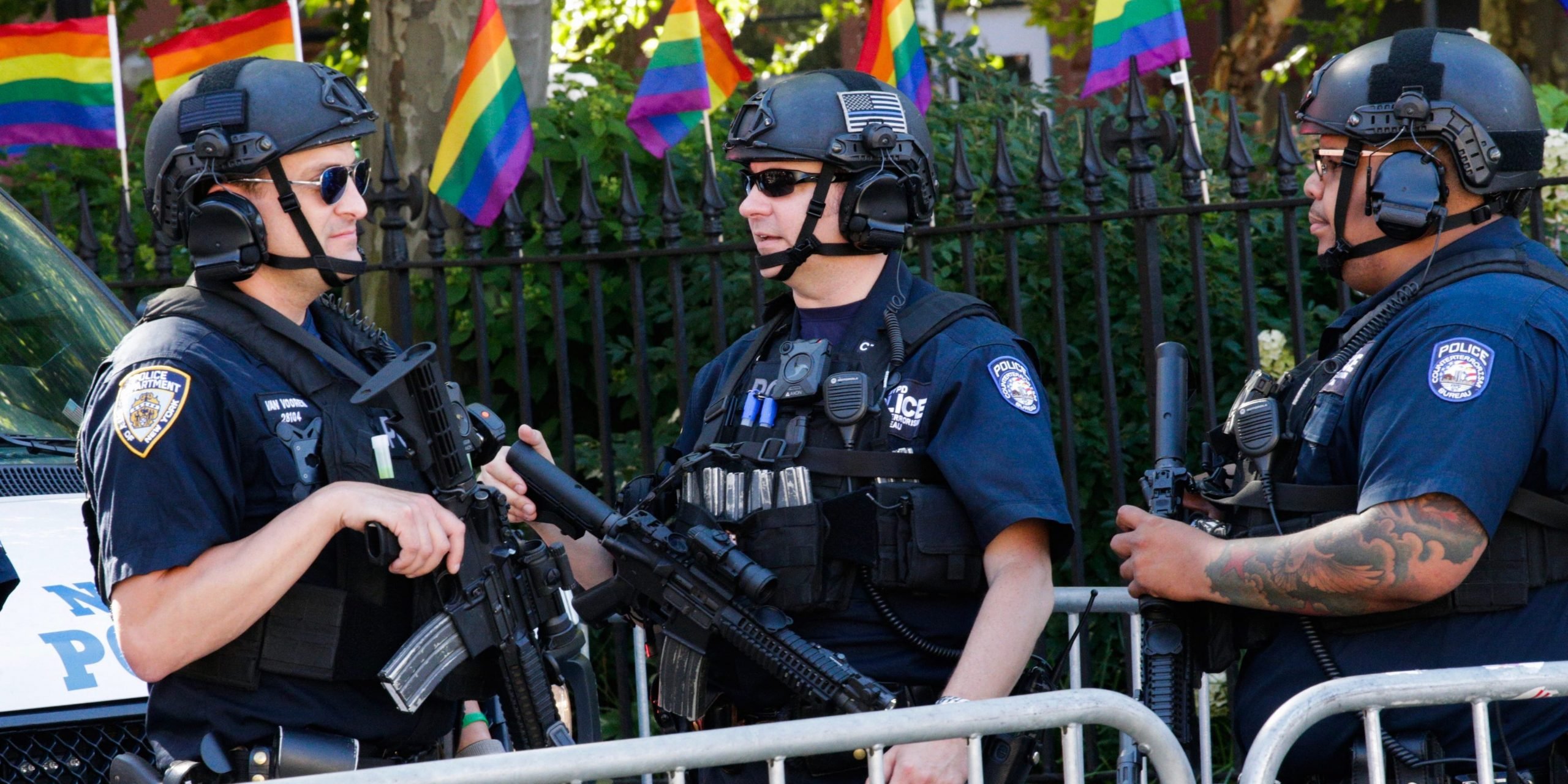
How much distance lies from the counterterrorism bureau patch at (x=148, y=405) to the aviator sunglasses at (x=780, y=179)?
1.31m

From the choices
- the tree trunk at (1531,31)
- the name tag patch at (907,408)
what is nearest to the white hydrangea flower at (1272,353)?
the name tag patch at (907,408)

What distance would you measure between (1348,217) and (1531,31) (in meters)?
10.5

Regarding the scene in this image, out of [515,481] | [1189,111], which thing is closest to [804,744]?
[515,481]

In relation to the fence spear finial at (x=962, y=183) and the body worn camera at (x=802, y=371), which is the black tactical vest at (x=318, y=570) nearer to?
the body worn camera at (x=802, y=371)

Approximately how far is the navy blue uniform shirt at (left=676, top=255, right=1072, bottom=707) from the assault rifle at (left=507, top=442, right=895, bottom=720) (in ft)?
0.42

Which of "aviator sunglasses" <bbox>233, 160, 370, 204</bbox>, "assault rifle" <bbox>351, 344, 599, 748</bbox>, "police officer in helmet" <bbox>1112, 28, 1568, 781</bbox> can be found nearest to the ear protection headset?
"police officer in helmet" <bbox>1112, 28, 1568, 781</bbox>

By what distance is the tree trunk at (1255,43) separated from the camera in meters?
10.8

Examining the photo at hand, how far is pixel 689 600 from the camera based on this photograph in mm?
3219

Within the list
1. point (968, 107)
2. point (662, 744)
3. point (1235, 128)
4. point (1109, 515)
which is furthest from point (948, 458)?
point (968, 107)

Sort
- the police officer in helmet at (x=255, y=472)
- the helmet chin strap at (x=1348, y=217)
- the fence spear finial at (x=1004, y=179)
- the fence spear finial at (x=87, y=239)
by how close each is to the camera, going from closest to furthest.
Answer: the police officer in helmet at (x=255, y=472) < the helmet chin strap at (x=1348, y=217) < the fence spear finial at (x=1004, y=179) < the fence spear finial at (x=87, y=239)

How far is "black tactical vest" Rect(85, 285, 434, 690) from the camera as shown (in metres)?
2.85

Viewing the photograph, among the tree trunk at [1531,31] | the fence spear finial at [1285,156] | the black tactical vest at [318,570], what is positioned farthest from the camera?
the tree trunk at [1531,31]

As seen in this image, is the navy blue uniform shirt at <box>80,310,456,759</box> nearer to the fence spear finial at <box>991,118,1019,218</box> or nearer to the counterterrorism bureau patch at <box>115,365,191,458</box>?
the counterterrorism bureau patch at <box>115,365,191,458</box>

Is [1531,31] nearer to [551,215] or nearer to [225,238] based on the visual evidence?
[551,215]
